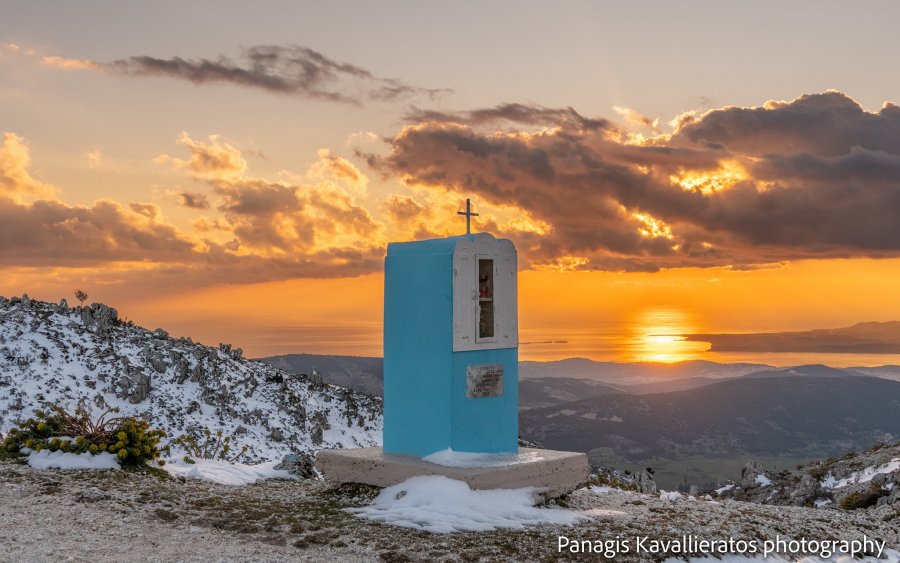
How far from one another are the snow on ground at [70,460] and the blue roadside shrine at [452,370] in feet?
12.9

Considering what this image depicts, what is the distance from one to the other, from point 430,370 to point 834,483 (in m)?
14.7

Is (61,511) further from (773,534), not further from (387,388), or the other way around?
(773,534)

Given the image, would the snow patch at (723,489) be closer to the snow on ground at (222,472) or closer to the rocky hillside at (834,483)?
the rocky hillside at (834,483)

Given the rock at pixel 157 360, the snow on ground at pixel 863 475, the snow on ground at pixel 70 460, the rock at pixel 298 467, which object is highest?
the rock at pixel 157 360

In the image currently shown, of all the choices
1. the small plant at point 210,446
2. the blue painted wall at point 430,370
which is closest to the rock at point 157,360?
the small plant at point 210,446

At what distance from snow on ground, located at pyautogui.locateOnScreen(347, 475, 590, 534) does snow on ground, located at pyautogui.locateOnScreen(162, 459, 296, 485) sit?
383cm

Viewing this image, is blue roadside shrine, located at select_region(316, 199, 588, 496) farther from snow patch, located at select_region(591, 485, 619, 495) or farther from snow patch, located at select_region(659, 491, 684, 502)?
snow patch, located at select_region(659, 491, 684, 502)

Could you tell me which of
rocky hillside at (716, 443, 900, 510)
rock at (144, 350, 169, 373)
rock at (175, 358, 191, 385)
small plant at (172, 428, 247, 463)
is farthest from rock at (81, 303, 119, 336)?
rocky hillside at (716, 443, 900, 510)

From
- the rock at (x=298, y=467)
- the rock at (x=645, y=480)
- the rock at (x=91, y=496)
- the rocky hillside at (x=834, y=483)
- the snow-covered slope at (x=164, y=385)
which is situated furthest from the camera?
the snow-covered slope at (x=164, y=385)

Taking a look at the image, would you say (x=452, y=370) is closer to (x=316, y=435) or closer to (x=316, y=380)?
(x=316, y=435)

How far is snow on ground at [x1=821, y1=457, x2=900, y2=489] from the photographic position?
21.5 meters

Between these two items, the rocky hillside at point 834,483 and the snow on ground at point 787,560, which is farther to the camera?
the rocky hillside at point 834,483

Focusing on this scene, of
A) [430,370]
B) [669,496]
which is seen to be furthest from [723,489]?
[430,370]

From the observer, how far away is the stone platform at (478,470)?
12656 mm
